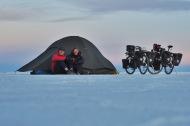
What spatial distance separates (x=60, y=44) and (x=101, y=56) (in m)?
1.46

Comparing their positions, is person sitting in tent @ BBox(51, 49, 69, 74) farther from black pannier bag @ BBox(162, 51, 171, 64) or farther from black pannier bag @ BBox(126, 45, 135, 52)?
black pannier bag @ BBox(162, 51, 171, 64)

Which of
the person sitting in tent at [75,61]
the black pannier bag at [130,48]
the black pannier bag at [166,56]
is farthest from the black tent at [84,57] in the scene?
the black pannier bag at [166,56]

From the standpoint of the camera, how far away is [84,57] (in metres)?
17.9

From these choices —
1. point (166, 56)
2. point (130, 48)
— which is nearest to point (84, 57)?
point (130, 48)

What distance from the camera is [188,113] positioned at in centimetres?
434

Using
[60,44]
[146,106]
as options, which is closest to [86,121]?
[146,106]

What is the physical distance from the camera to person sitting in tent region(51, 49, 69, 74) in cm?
1656

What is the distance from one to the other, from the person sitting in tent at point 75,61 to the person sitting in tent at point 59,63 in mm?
190

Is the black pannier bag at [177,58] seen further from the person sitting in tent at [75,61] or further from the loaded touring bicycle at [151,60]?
the person sitting in tent at [75,61]

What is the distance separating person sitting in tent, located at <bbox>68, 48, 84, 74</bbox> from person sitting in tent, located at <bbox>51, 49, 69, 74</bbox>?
0.19m

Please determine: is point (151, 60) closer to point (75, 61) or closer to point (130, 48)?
point (130, 48)

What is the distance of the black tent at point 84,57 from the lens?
699 inches

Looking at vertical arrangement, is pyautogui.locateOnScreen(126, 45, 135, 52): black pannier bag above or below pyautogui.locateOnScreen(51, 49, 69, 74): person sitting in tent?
above

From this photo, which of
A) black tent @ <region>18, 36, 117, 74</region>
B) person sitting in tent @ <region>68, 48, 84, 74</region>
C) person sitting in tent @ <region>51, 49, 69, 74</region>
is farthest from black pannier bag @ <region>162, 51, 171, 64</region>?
person sitting in tent @ <region>51, 49, 69, 74</region>
